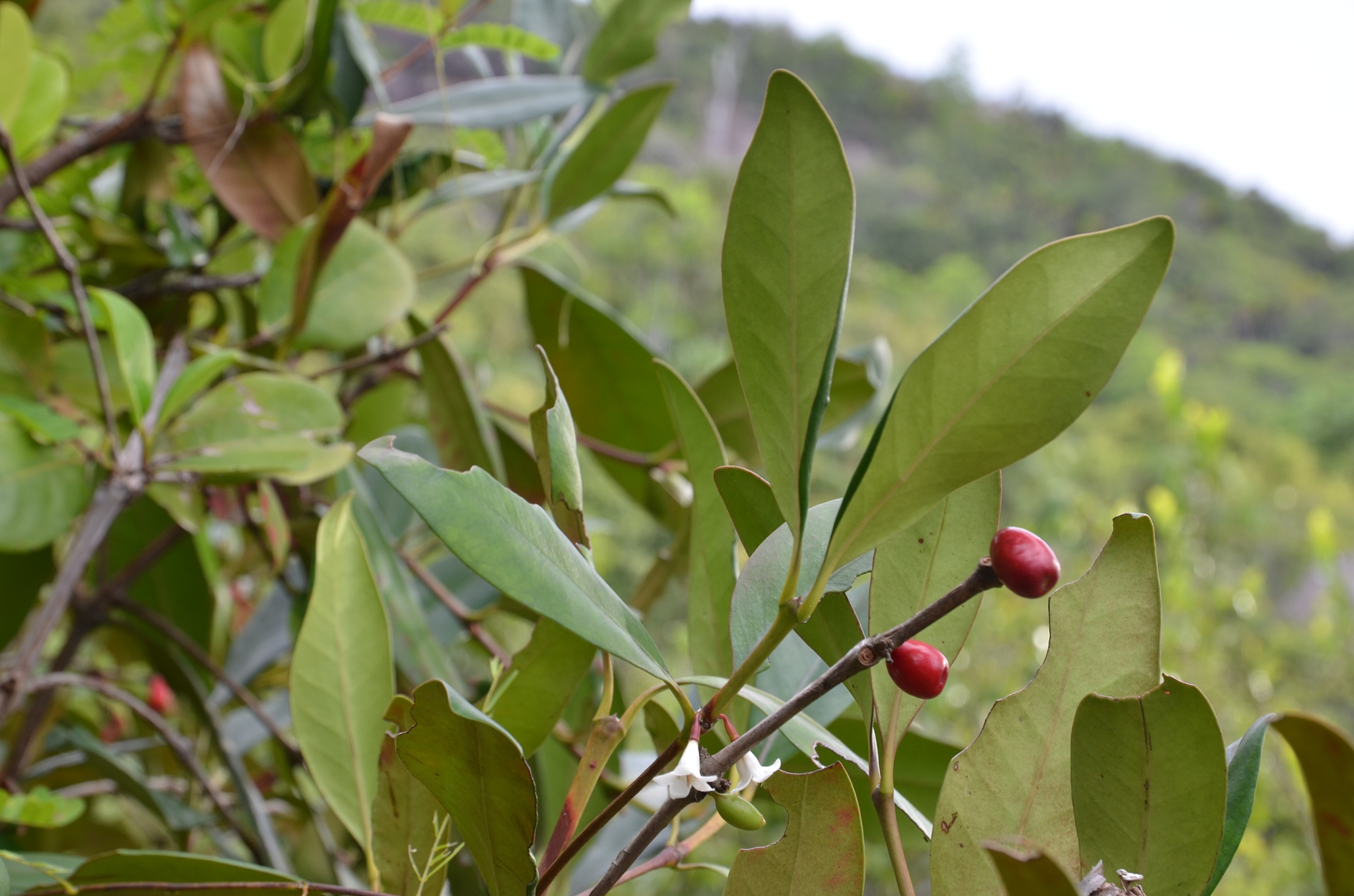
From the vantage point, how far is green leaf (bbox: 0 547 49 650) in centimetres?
43

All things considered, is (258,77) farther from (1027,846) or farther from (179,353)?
(1027,846)

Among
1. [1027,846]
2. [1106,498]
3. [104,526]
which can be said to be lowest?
[1106,498]

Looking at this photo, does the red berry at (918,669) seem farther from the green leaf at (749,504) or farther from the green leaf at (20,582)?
the green leaf at (20,582)

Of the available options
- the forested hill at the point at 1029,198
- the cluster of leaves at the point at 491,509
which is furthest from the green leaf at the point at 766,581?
the forested hill at the point at 1029,198

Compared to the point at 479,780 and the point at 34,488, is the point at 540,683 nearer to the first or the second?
the point at 479,780

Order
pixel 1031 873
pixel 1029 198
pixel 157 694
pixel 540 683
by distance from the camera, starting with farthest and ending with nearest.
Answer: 1. pixel 1029 198
2. pixel 157 694
3. pixel 540 683
4. pixel 1031 873

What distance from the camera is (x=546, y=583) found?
0.16 m

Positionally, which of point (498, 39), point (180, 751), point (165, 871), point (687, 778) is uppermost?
point (498, 39)

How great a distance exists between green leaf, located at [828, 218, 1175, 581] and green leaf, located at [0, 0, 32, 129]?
17.5 inches

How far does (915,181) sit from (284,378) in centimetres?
1916

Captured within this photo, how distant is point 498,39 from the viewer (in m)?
0.45

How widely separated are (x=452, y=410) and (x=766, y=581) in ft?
0.82

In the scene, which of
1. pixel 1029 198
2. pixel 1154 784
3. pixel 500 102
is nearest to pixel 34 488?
pixel 500 102

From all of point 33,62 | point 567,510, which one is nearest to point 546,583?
point 567,510
